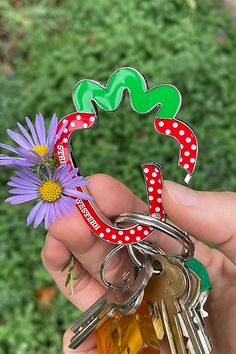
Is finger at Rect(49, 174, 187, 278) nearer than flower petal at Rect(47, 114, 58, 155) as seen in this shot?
No

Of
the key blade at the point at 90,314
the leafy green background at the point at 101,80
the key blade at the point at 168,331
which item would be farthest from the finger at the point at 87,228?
the leafy green background at the point at 101,80

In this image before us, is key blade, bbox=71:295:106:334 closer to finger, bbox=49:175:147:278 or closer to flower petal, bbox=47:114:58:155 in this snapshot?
finger, bbox=49:175:147:278

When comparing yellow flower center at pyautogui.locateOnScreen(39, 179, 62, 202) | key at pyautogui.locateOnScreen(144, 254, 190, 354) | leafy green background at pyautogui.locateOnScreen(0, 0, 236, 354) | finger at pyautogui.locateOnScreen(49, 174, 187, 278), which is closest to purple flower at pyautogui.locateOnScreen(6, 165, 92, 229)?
A: yellow flower center at pyautogui.locateOnScreen(39, 179, 62, 202)

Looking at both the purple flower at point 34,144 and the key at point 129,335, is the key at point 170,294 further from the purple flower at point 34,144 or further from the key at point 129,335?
the purple flower at point 34,144

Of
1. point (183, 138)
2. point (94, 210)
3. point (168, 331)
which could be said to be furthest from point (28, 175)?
point (168, 331)

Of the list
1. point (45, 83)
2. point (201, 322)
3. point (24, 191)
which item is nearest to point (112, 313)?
point (201, 322)
